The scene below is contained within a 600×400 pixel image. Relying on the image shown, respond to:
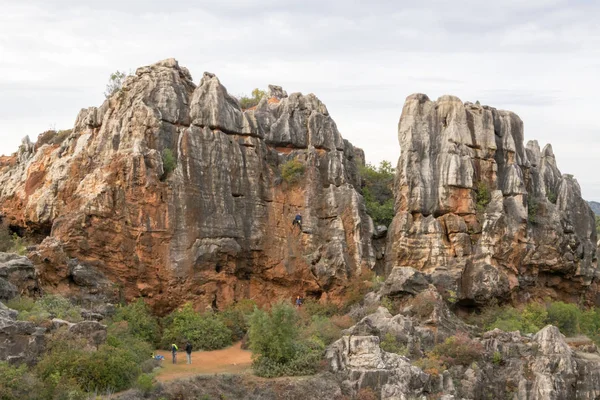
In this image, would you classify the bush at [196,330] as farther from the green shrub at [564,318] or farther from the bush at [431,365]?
the green shrub at [564,318]

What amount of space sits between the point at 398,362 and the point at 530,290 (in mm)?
13702

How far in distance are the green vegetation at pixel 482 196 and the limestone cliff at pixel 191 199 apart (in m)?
5.78

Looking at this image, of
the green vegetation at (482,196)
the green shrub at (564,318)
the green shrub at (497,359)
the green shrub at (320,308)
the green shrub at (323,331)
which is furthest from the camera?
the green vegetation at (482,196)

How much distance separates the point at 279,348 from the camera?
3045cm

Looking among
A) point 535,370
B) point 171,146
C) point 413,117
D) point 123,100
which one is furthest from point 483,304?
point 123,100

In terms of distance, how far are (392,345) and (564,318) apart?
12048 millimetres

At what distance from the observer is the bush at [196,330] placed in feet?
111

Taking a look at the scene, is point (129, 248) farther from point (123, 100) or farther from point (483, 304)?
point (483, 304)

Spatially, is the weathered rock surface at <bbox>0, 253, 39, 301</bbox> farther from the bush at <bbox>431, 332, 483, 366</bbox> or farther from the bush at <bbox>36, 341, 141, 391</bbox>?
the bush at <bbox>431, 332, 483, 366</bbox>

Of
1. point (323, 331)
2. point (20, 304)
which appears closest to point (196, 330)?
point (323, 331)

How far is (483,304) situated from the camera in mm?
39312

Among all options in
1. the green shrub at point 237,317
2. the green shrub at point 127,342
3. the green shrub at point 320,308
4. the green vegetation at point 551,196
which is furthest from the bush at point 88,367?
the green vegetation at point 551,196

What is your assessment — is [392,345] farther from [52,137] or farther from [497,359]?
[52,137]

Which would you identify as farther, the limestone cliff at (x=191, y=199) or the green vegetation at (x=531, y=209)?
the green vegetation at (x=531, y=209)
